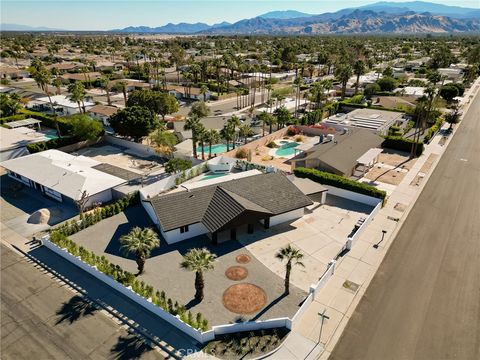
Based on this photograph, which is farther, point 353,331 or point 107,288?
point 107,288

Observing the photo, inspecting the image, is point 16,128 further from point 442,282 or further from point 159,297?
point 442,282

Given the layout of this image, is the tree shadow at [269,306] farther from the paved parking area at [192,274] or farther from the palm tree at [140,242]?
the palm tree at [140,242]

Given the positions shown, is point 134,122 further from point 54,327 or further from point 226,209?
point 54,327

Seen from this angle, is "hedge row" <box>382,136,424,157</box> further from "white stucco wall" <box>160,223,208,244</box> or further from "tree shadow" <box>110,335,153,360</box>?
"tree shadow" <box>110,335,153,360</box>

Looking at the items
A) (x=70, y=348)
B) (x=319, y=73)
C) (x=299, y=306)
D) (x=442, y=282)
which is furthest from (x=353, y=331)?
(x=319, y=73)

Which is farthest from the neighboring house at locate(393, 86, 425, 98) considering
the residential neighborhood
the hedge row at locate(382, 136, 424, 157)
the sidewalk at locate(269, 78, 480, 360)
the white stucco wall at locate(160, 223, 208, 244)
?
the white stucco wall at locate(160, 223, 208, 244)

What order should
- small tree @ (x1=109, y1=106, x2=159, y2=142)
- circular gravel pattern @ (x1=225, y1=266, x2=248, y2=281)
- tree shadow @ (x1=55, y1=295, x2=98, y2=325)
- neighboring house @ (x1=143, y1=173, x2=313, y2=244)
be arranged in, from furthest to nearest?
small tree @ (x1=109, y1=106, x2=159, y2=142), neighboring house @ (x1=143, y1=173, x2=313, y2=244), circular gravel pattern @ (x1=225, y1=266, x2=248, y2=281), tree shadow @ (x1=55, y1=295, x2=98, y2=325)
